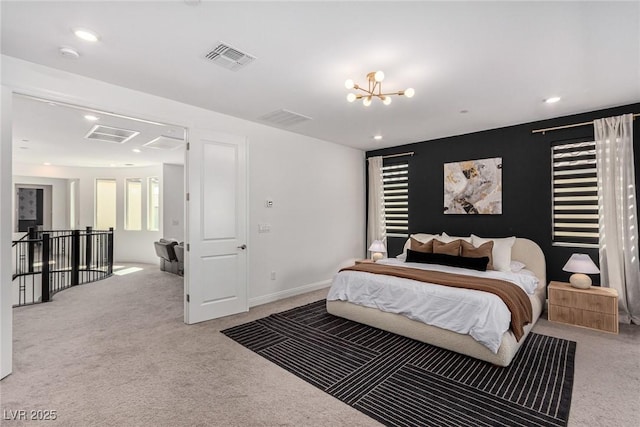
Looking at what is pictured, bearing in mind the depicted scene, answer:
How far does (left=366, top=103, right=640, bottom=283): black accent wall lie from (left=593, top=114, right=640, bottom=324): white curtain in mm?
147

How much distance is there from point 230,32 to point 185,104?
1.82 m

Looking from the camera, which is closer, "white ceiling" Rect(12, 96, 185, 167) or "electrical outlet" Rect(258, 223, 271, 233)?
"white ceiling" Rect(12, 96, 185, 167)

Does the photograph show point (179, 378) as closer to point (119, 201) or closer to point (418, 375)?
point (418, 375)

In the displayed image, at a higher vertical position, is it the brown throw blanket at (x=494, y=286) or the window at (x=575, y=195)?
the window at (x=575, y=195)

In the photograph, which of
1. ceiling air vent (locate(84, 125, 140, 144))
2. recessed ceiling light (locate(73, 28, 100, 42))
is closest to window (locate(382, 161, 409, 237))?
ceiling air vent (locate(84, 125, 140, 144))

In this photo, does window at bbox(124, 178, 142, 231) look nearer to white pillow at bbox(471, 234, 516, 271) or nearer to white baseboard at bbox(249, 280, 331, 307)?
white baseboard at bbox(249, 280, 331, 307)

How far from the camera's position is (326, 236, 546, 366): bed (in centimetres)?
281

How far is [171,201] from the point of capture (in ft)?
27.3

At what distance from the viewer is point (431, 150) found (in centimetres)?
567

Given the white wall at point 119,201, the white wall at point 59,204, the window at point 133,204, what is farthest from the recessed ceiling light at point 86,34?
the white wall at point 59,204

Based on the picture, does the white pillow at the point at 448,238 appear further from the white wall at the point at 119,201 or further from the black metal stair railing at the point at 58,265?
the white wall at the point at 119,201

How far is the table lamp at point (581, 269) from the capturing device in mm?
3645

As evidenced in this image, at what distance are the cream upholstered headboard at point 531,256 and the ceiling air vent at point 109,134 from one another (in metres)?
6.30

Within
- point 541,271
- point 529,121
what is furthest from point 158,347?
point 529,121
